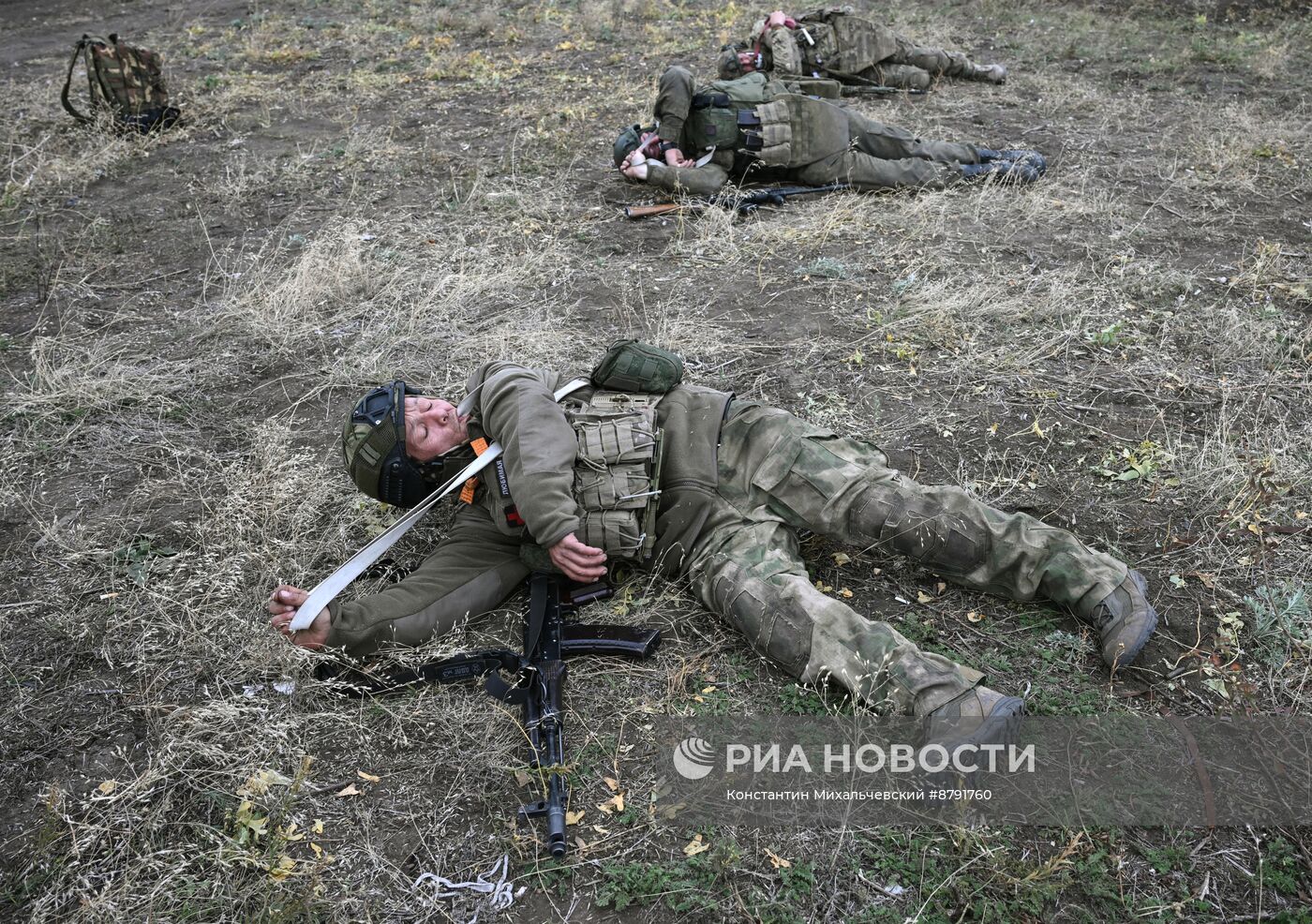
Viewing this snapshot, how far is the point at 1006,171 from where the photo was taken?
6559mm

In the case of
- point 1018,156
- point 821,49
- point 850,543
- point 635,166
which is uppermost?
point 821,49

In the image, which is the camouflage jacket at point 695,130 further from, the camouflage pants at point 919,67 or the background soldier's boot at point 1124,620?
the background soldier's boot at point 1124,620

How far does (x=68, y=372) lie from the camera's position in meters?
4.79

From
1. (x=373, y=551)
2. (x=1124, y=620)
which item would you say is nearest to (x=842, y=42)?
(x=1124, y=620)

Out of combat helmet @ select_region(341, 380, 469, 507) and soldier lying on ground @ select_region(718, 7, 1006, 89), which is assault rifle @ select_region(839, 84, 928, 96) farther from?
combat helmet @ select_region(341, 380, 469, 507)

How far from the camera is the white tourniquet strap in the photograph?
9.87ft

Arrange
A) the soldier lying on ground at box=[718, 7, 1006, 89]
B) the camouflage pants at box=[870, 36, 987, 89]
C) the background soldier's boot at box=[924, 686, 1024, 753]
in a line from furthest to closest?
the camouflage pants at box=[870, 36, 987, 89]
the soldier lying on ground at box=[718, 7, 1006, 89]
the background soldier's boot at box=[924, 686, 1024, 753]

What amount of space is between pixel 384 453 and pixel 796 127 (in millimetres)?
4459

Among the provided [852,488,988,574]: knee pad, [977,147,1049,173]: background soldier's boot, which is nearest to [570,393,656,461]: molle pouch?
[852,488,988,574]: knee pad

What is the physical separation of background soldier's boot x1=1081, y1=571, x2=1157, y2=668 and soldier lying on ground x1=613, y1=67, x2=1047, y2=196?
14.1ft

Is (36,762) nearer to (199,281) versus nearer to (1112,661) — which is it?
(1112,661)

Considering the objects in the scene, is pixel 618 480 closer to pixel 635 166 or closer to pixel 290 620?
pixel 290 620

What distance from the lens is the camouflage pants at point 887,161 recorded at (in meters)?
6.59

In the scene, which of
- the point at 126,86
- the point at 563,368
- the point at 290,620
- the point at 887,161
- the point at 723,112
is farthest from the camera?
the point at 126,86
